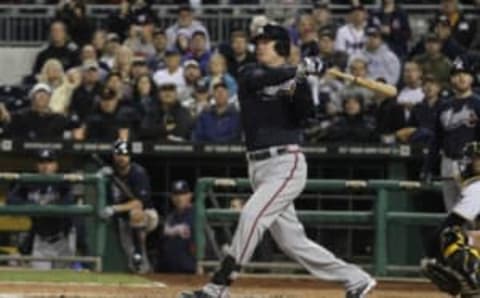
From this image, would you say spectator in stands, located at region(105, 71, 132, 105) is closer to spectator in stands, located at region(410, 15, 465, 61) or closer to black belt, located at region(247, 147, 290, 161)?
spectator in stands, located at region(410, 15, 465, 61)

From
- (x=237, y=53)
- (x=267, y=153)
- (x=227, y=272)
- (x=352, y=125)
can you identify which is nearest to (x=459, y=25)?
(x=237, y=53)

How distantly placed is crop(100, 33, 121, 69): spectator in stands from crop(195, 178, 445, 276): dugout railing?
3932 millimetres

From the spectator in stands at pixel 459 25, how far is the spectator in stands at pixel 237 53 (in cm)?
223

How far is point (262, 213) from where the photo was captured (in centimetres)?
1035

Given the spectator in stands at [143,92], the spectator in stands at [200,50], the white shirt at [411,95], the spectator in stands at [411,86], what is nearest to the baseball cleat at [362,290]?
the spectator in stands at [411,86]

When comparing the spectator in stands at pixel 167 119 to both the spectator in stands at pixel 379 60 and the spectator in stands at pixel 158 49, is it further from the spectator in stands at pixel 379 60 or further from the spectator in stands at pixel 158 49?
the spectator in stands at pixel 379 60

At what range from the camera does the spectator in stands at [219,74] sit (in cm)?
1658

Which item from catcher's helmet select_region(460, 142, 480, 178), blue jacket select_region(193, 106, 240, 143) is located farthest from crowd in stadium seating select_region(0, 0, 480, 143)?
catcher's helmet select_region(460, 142, 480, 178)

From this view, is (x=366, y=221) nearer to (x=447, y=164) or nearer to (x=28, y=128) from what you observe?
(x=447, y=164)

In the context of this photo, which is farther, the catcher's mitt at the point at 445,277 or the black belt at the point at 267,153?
the catcher's mitt at the point at 445,277

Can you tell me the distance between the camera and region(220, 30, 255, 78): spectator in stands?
17125mm

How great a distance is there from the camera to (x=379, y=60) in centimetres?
1703

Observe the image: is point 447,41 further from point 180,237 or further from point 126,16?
point 180,237

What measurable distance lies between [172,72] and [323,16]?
203 centimetres
